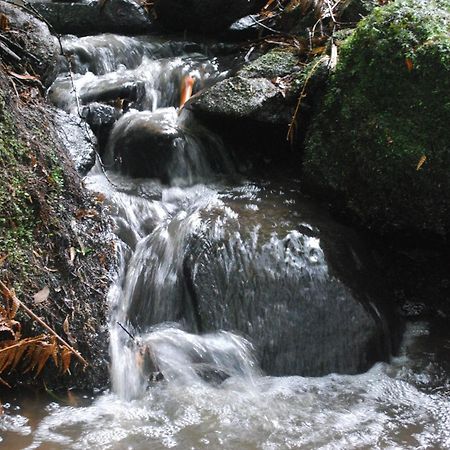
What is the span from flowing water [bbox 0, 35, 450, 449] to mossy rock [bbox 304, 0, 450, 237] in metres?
0.36

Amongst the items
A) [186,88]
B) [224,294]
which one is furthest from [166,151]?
[224,294]

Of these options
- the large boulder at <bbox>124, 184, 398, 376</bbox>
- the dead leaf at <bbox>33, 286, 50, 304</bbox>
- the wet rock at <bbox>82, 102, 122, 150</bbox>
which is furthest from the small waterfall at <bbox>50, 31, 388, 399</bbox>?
the wet rock at <bbox>82, 102, 122, 150</bbox>

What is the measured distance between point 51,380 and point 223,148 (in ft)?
9.01

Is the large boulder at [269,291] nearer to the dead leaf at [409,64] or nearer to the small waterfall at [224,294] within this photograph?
the small waterfall at [224,294]

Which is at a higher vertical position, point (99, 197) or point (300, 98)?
point (300, 98)

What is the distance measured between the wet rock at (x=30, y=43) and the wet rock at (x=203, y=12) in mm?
2591

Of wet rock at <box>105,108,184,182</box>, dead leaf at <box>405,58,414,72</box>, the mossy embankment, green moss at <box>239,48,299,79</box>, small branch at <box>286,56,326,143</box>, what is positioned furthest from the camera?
green moss at <box>239,48,299,79</box>

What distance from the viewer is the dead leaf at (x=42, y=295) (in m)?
3.03

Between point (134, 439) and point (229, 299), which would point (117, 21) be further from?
point (134, 439)

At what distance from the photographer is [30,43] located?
4.54 metres

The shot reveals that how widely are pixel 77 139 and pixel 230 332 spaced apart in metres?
1.93

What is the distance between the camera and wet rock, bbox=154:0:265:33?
22.7ft

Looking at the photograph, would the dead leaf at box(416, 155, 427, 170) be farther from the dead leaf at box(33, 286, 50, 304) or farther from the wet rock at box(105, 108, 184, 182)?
the dead leaf at box(33, 286, 50, 304)

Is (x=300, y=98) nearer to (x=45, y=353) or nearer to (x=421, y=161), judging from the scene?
(x=421, y=161)
